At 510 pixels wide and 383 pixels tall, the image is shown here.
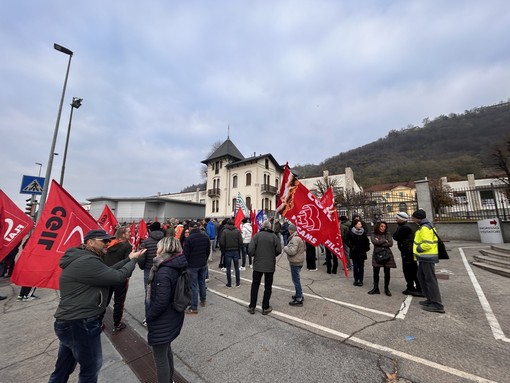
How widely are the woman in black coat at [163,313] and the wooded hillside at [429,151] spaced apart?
5383 centimetres

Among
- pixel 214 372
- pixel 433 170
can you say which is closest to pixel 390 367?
pixel 214 372

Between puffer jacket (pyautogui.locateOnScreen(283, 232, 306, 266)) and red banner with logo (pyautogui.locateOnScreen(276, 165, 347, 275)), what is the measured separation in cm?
42

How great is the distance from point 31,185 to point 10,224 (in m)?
4.18

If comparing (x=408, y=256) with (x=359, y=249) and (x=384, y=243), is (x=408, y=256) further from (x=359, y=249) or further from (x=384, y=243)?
(x=359, y=249)

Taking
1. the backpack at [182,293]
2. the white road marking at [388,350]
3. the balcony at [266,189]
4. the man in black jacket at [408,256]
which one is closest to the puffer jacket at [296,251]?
the white road marking at [388,350]

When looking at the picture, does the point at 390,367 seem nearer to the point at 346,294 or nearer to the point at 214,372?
the point at 214,372

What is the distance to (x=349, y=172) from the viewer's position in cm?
4706

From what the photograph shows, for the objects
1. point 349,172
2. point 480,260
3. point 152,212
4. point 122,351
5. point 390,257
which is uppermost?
point 349,172

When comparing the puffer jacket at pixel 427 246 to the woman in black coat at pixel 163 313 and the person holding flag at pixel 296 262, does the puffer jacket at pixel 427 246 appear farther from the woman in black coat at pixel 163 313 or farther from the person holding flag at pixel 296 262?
the woman in black coat at pixel 163 313

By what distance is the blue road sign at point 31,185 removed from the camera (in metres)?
8.50

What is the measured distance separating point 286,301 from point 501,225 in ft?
41.8

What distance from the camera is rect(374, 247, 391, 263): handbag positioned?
5660mm

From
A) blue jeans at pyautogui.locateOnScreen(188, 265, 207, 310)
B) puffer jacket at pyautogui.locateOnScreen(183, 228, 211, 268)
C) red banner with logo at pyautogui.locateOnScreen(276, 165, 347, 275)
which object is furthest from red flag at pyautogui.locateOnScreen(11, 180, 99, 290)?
red banner with logo at pyautogui.locateOnScreen(276, 165, 347, 275)

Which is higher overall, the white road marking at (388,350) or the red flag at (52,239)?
the red flag at (52,239)
